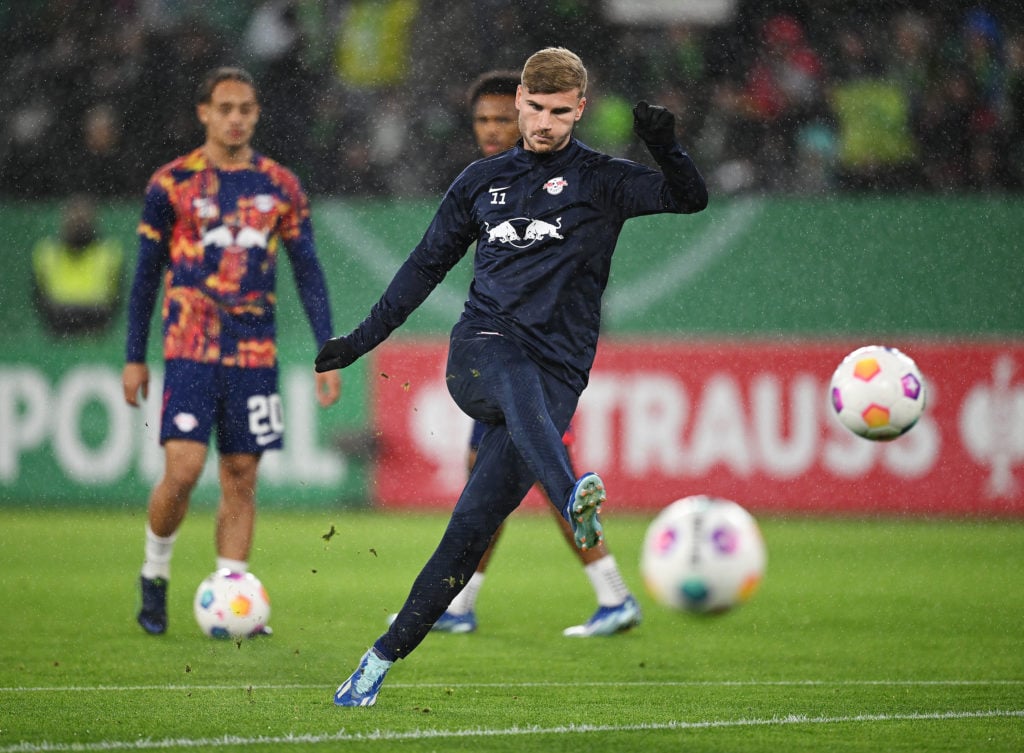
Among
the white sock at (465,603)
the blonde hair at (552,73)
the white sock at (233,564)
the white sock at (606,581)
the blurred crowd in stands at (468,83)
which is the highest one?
the blurred crowd in stands at (468,83)

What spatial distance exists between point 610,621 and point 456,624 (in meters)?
0.67

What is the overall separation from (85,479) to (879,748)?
8.81 metres

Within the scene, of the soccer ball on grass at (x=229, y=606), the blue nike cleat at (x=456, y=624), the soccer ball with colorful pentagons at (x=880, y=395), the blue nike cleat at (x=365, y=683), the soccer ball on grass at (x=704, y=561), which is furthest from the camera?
the blue nike cleat at (x=456, y=624)

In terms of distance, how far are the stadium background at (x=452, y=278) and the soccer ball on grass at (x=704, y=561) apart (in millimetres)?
7598

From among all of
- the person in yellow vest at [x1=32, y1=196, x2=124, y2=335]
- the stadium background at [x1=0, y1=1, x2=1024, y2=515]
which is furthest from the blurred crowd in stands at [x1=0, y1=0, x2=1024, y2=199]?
the person in yellow vest at [x1=32, y1=196, x2=124, y2=335]

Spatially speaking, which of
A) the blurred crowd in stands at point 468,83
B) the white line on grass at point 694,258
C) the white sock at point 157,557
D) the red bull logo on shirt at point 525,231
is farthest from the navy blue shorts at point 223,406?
the blurred crowd in stands at point 468,83

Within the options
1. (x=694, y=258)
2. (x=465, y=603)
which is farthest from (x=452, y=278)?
(x=465, y=603)

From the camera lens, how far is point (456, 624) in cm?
741

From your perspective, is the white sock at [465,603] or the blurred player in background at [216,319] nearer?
the blurred player in background at [216,319]

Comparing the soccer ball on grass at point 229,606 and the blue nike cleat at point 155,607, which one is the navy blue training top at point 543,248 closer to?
the soccer ball on grass at point 229,606

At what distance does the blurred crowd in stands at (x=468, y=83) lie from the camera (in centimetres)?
1365

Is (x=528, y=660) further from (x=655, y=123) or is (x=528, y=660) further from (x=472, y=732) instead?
(x=655, y=123)

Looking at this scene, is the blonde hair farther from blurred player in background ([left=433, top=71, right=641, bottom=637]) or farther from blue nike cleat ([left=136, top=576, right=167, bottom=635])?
blue nike cleat ([left=136, top=576, right=167, bottom=635])

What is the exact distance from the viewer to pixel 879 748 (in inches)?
188
